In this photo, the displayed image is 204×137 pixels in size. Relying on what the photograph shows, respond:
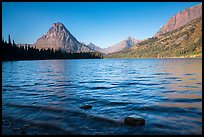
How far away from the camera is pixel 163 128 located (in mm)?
14141

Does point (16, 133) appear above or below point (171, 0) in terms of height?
below

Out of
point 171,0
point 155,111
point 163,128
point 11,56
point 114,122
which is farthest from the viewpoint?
point 11,56

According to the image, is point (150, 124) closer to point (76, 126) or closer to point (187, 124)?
point (187, 124)

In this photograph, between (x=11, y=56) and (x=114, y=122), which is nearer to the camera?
(x=114, y=122)

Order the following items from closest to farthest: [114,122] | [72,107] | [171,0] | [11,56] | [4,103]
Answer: [171,0] < [114,122] < [72,107] < [4,103] < [11,56]

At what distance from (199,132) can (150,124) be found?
3120mm

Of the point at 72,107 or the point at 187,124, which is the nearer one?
the point at 187,124

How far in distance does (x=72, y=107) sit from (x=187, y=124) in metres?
10.3

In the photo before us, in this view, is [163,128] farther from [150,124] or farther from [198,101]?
[198,101]

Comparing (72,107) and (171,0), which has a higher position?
(171,0)

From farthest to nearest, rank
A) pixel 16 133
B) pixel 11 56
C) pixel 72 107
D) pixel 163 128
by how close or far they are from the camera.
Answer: pixel 11 56 < pixel 72 107 < pixel 163 128 < pixel 16 133

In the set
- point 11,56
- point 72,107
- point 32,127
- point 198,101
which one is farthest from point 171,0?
point 11,56

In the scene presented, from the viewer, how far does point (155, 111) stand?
740 inches

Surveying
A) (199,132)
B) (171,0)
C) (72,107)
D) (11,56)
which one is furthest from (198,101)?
(11,56)
